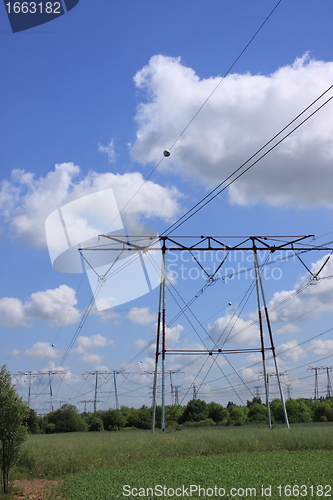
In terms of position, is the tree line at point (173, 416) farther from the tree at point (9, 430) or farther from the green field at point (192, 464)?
the tree at point (9, 430)

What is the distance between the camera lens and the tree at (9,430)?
2194cm

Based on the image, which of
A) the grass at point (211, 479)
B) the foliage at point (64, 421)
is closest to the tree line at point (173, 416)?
the foliage at point (64, 421)

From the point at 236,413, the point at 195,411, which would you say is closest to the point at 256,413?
the point at 236,413

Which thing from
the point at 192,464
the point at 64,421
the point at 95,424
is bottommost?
the point at 95,424

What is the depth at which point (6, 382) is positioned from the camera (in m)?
23.2

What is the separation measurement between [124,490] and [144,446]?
9.89m

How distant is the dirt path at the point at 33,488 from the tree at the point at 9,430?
3.41ft

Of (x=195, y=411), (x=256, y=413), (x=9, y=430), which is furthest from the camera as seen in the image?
(x=256, y=413)

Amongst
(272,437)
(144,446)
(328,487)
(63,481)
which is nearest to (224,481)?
(328,487)

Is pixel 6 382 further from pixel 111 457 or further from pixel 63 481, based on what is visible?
pixel 111 457

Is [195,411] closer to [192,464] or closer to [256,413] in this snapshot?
[256,413]

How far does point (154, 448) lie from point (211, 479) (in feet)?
30.0

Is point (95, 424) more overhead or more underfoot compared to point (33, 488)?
more underfoot

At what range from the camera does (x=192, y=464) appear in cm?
2333
